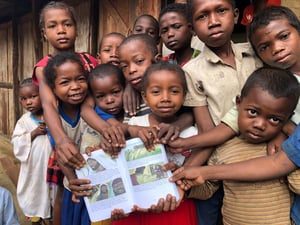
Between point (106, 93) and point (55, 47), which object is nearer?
point (106, 93)

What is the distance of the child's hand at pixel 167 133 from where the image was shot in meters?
1.58

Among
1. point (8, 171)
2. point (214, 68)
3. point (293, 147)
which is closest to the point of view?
point (293, 147)

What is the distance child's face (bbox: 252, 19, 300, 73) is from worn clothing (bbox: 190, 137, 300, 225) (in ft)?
1.46

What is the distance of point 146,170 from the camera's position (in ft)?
5.20

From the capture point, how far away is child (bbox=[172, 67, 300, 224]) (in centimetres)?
143

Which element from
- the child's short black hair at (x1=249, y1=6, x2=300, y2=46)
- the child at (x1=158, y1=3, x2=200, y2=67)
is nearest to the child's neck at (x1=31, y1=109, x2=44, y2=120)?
the child at (x1=158, y1=3, x2=200, y2=67)

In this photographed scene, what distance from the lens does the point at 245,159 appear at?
156 centimetres

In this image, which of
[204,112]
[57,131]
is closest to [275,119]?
[204,112]

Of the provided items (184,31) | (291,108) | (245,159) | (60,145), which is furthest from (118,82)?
(291,108)

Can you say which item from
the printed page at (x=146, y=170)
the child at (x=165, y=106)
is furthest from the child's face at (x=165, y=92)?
the printed page at (x=146, y=170)

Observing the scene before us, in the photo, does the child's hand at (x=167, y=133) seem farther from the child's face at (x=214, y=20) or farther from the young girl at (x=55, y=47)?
the young girl at (x=55, y=47)

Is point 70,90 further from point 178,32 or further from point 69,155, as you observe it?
point 178,32

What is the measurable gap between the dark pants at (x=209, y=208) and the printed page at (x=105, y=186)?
447mm

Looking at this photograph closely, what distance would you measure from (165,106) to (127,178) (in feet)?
1.39
